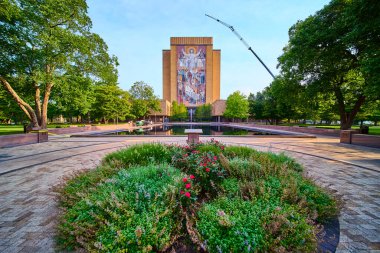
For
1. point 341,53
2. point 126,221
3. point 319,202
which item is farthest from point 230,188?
point 341,53

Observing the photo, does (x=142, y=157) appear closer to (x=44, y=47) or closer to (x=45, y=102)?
(x=44, y=47)

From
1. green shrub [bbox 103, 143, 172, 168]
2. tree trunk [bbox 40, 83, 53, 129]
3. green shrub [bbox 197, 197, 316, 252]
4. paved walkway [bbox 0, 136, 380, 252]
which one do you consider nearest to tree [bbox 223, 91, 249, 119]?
tree trunk [bbox 40, 83, 53, 129]

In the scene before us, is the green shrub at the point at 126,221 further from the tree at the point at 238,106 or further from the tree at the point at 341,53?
the tree at the point at 238,106

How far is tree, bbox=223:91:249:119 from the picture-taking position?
48.6 meters

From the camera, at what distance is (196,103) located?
80.6m

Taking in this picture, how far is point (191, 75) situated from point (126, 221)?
8198cm

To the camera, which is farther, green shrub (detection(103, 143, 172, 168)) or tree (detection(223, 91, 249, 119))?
tree (detection(223, 91, 249, 119))

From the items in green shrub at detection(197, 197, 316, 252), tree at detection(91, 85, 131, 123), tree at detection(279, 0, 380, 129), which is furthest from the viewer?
tree at detection(91, 85, 131, 123)

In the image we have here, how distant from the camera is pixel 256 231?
2.18 m

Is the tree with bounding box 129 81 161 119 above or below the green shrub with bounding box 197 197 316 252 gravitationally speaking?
above

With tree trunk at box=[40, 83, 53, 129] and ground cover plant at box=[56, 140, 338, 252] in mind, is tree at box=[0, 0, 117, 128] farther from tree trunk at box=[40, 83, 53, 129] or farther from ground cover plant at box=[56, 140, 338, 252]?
ground cover plant at box=[56, 140, 338, 252]

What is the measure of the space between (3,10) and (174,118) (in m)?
63.9

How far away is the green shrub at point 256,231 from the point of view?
206 centimetres

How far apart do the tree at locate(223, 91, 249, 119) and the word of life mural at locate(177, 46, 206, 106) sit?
30.2 meters
